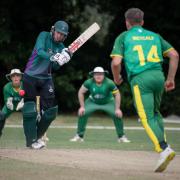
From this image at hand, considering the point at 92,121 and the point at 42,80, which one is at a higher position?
the point at 42,80

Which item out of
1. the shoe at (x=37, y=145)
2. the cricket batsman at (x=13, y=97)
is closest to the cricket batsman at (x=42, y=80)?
the shoe at (x=37, y=145)

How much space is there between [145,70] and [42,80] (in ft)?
10.1

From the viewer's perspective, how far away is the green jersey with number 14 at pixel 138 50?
30.9 feet

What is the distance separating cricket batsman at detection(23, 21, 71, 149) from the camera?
1198cm

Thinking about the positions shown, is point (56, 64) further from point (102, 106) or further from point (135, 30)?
point (102, 106)

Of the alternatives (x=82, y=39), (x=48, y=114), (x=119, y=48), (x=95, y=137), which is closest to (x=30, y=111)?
(x=48, y=114)

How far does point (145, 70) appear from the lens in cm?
941

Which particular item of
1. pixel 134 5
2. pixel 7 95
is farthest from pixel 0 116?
pixel 134 5

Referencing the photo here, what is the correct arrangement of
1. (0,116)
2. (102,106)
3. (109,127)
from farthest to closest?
(109,127) → (102,106) → (0,116)

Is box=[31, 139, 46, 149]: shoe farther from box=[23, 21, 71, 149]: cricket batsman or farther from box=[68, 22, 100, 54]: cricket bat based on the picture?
box=[68, 22, 100, 54]: cricket bat

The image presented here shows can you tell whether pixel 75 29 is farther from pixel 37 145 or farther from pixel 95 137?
pixel 37 145

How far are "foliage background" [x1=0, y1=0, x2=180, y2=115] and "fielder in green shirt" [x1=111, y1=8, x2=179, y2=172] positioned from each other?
1693cm

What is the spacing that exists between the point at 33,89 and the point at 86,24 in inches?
650

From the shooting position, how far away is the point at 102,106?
17.6 metres
